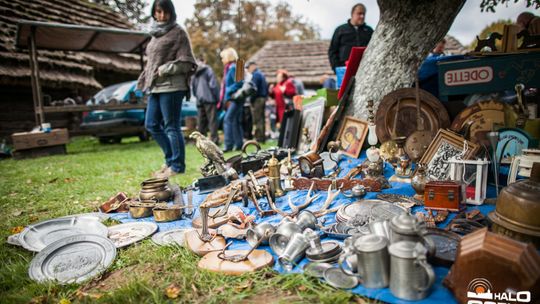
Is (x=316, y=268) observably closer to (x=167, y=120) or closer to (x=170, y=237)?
(x=170, y=237)

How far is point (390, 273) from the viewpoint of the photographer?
62.7 inches

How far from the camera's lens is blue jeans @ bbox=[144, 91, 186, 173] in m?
4.30

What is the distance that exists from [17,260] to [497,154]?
3886 mm

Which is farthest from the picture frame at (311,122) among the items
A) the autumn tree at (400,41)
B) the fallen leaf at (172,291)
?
the fallen leaf at (172,291)

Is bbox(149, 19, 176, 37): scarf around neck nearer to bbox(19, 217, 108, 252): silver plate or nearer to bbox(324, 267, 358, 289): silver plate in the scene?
bbox(19, 217, 108, 252): silver plate

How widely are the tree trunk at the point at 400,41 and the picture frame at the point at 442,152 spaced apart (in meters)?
1.24

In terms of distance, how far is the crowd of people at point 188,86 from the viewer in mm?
4238

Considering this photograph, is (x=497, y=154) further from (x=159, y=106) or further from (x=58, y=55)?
(x=58, y=55)

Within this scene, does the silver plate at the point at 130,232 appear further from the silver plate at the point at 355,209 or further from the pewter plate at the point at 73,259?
the silver plate at the point at 355,209

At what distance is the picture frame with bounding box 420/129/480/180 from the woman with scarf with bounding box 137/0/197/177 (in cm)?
306

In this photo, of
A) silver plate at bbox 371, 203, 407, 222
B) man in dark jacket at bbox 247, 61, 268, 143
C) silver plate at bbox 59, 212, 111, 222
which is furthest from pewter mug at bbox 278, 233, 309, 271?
man in dark jacket at bbox 247, 61, 268, 143

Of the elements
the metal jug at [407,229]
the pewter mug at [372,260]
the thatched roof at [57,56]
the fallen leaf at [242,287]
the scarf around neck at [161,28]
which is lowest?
the fallen leaf at [242,287]

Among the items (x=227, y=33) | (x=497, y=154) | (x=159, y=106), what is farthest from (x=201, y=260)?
(x=227, y=33)

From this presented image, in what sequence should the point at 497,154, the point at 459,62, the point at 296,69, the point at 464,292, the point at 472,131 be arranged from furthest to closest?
the point at 296,69, the point at 459,62, the point at 472,131, the point at 497,154, the point at 464,292
